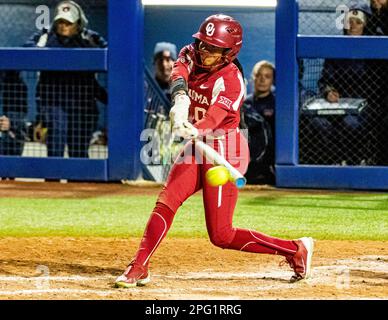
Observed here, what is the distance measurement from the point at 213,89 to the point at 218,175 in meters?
0.59

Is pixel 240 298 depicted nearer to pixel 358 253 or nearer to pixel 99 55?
pixel 358 253

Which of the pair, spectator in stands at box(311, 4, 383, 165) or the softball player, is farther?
spectator in stands at box(311, 4, 383, 165)

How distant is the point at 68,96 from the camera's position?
10.7 m

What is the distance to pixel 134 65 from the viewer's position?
10.8 metres

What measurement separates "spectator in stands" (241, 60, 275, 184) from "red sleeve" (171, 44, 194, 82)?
4636mm

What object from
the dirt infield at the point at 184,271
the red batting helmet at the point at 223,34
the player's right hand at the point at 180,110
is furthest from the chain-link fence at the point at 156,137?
the player's right hand at the point at 180,110

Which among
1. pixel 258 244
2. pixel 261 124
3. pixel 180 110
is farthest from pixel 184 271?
pixel 261 124

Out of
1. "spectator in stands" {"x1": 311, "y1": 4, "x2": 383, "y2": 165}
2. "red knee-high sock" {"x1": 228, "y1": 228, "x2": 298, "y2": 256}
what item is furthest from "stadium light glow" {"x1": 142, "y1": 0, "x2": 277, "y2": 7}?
"red knee-high sock" {"x1": 228, "y1": 228, "x2": 298, "y2": 256}

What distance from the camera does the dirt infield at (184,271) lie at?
17.3 ft

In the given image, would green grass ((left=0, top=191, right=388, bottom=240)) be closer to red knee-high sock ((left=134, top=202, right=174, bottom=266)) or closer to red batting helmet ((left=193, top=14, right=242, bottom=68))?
red knee-high sock ((left=134, top=202, right=174, bottom=266))

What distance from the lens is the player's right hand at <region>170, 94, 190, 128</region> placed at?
17.2ft

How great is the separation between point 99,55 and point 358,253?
15.4 feet

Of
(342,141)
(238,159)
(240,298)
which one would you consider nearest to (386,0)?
(342,141)

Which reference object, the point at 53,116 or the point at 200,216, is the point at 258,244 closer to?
the point at 200,216
